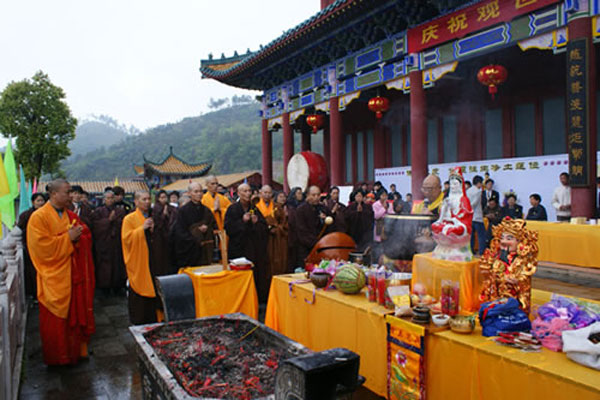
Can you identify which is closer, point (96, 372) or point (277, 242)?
point (96, 372)

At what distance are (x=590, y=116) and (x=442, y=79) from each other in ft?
14.1

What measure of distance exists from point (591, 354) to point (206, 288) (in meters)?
3.18

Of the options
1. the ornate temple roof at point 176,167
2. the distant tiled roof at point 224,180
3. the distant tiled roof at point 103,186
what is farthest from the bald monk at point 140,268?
the distant tiled roof at point 103,186

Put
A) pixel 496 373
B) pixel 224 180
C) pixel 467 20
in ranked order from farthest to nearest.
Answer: pixel 224 180 < pixel 467 20 < pixel 496 373

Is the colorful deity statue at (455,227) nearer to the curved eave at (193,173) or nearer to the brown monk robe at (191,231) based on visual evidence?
the brown monk robe at (191,231)

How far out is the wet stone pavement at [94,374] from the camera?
11.2 ft

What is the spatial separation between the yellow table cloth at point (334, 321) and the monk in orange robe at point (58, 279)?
5.80 feet

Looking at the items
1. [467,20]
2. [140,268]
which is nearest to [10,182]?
[140,268]

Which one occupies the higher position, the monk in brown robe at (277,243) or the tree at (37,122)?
the tree at (37,122)

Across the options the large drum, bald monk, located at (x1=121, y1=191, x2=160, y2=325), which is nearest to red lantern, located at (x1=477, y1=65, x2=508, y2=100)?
the large drum

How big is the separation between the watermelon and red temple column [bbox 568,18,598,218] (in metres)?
4.82

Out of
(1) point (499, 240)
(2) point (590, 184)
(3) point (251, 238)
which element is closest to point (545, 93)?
(2) point (590, 184)

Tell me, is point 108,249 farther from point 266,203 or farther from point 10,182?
point 10,182

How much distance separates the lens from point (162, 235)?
552 centimetres
